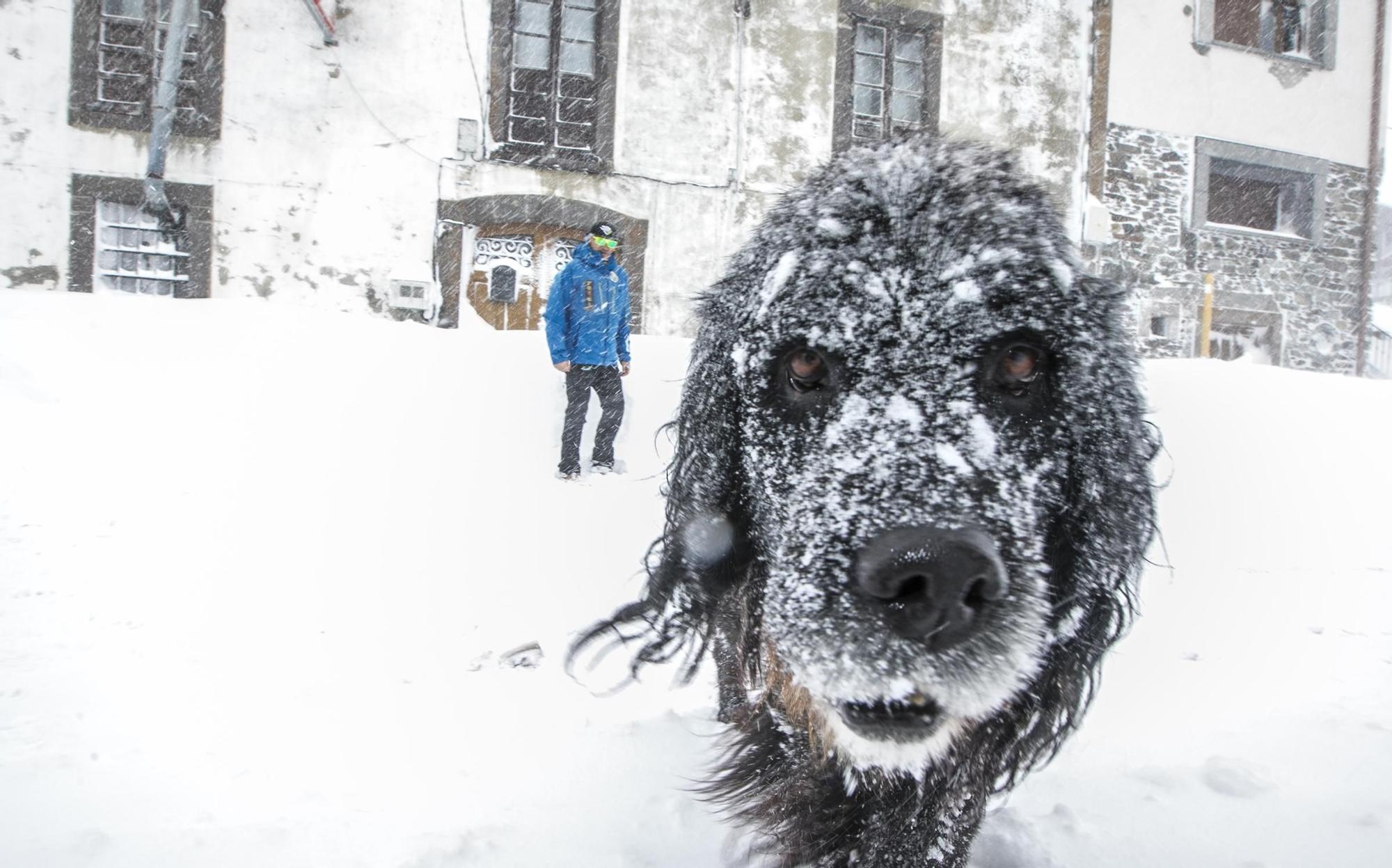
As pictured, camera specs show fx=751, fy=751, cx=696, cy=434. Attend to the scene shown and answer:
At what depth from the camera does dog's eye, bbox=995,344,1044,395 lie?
4.97 ft

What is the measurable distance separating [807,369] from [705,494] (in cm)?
50

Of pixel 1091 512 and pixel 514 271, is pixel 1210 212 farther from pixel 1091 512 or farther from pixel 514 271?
pixel 1091 512

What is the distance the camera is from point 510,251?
943 centimetres

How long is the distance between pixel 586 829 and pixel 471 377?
455 cm

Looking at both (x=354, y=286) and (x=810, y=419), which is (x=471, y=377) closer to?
(x=354, y=286)

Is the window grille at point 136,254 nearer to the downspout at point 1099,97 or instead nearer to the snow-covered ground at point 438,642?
the snow-covered ground at point 438,642

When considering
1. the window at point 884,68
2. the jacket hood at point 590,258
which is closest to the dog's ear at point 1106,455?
the jacket hood at point 590,258

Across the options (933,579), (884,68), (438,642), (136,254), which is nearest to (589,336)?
(438,642)

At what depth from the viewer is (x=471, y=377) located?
5.89 meters

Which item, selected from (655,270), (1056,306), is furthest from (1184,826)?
(655,270)

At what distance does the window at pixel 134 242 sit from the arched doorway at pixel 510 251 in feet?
8.59

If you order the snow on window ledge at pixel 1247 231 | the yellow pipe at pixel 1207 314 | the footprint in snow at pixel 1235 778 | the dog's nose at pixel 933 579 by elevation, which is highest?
the snow on window ledge at pixel 1247 231

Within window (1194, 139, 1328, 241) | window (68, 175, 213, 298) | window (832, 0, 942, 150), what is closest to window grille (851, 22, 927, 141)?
window (832, 0, 942, 150)

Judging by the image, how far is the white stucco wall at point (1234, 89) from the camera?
4.93 meters
